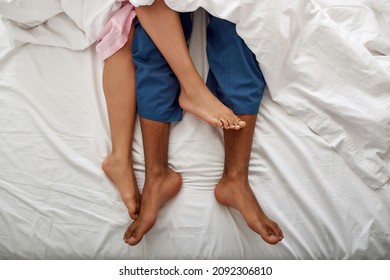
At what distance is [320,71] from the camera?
0.91m

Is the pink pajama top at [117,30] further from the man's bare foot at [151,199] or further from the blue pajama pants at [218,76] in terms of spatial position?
the man's bare foot at [151,199]

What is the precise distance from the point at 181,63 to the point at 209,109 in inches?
5.0

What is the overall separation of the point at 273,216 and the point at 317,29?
1.53 feet

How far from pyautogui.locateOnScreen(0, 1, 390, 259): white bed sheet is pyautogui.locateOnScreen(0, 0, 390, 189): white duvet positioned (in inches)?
1.4

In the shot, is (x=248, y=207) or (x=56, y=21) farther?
(x=56, y=21)

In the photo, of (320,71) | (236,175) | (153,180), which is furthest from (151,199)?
(320,71)

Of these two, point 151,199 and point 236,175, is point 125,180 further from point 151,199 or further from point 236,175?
point 236,175

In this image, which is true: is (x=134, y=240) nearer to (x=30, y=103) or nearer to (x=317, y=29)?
(x=30, y=103)

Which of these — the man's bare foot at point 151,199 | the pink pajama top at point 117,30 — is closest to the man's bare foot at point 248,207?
the man's bare foot at point 151,199

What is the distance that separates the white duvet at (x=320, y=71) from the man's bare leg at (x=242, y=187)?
137 mm

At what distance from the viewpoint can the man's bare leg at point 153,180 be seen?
2.83 feet

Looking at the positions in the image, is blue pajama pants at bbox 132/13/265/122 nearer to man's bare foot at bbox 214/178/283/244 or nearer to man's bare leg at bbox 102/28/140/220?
man's bare leg at bbox 102/28/140/220

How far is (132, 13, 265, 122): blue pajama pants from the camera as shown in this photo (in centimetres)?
88

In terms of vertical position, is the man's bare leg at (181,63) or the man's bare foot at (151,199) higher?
the man's bare leg at (181,63)
